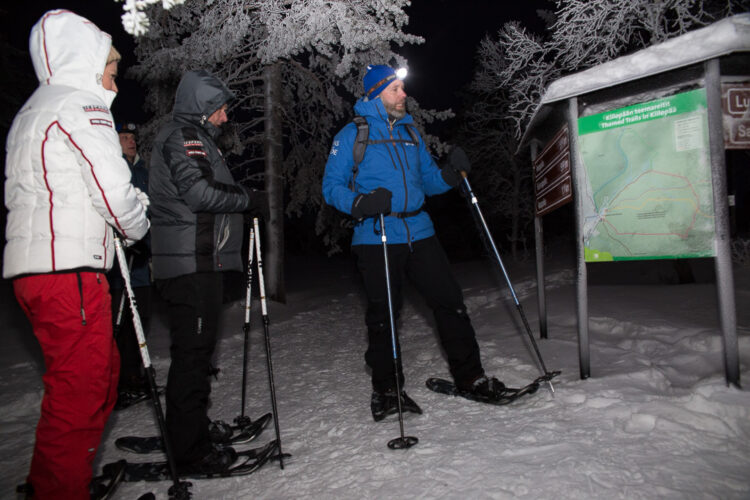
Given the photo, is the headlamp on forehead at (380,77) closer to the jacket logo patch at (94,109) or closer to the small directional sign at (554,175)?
the small directional sign at (554,175)

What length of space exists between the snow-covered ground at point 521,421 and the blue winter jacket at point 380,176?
148cm

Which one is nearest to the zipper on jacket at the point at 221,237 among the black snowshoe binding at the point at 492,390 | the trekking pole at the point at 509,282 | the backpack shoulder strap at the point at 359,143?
the backpack shoulder strap at the point at 359,143

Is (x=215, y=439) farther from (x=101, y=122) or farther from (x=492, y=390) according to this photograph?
(x=101, y=122)

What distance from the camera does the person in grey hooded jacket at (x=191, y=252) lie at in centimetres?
302

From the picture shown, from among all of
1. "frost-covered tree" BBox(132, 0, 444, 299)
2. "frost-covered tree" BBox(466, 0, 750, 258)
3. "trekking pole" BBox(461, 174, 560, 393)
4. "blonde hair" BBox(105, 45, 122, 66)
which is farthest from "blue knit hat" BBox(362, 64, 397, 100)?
"frost-covered tree" BBox(466, 0, 750, 258)

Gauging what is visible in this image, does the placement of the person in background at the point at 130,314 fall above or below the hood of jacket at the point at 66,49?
below

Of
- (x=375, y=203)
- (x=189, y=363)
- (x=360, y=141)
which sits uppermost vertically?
(x=360, y=141)

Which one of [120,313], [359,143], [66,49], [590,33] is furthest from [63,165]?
[590,33]

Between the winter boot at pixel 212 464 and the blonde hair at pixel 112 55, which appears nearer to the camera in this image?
the blonde hair at pixel 112 55

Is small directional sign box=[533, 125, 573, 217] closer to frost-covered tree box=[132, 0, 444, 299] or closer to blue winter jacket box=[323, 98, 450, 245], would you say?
blue winter jacket box=[323, 98, 450, 245]

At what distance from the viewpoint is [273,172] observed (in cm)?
1048

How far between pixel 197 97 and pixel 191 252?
108 centimetres

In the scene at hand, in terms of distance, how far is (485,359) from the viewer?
4.84 meters

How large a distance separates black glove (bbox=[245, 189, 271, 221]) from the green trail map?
2.56 metres
